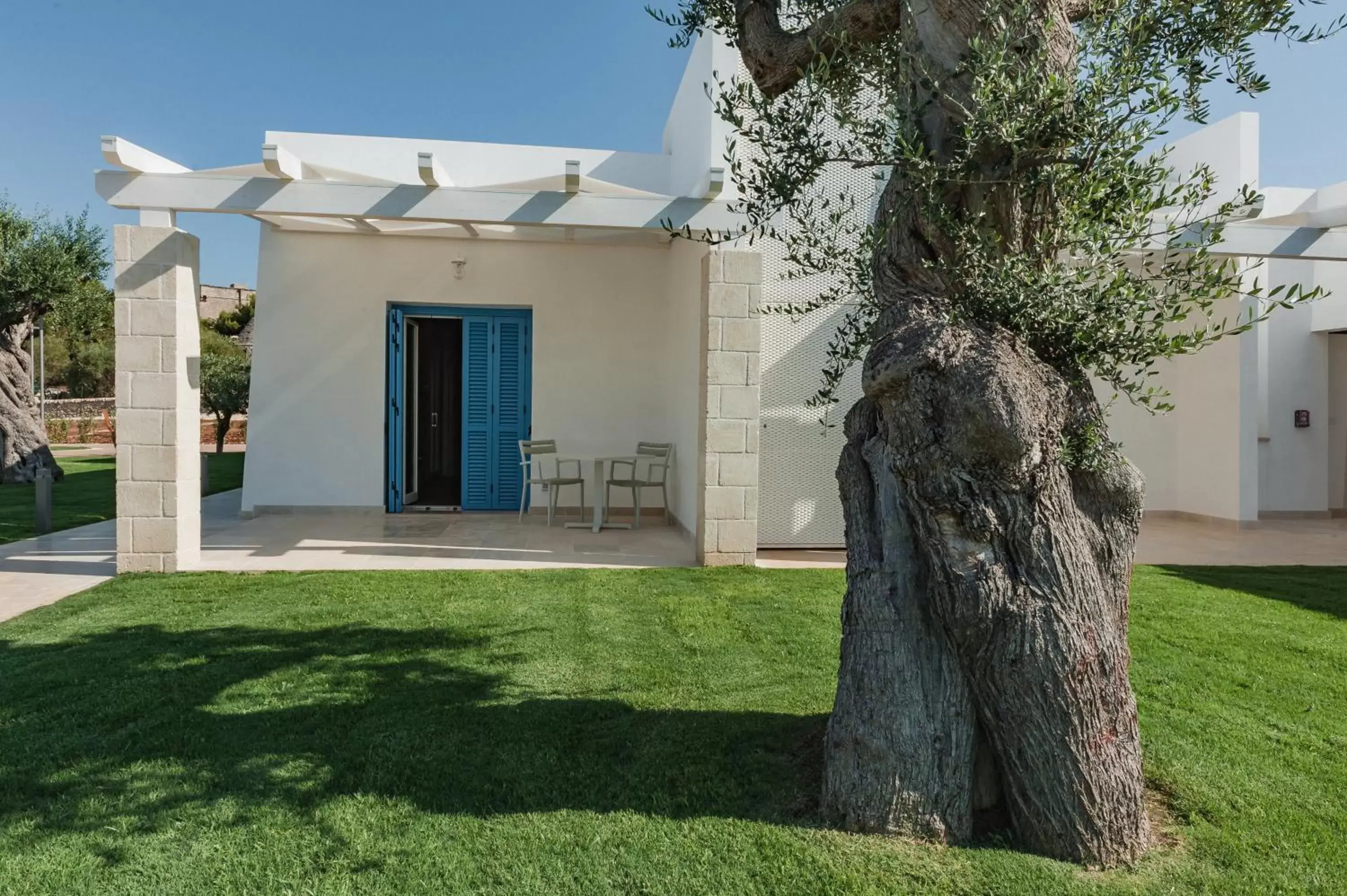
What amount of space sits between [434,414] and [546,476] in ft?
8.06

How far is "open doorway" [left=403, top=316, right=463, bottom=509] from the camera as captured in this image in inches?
417

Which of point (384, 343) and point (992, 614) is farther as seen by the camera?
point (384, 343)

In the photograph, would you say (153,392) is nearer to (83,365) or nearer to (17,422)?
(17,422)

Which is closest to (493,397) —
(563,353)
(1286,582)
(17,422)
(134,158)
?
(563,353)

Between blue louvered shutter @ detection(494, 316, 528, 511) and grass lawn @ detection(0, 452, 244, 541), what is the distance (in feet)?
12.7

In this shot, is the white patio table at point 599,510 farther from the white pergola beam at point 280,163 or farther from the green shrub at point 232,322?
the green shrub at point 232,322

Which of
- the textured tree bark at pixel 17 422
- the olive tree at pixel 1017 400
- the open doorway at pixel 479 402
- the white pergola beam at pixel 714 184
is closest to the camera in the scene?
the olive tree at pixel 1017 400

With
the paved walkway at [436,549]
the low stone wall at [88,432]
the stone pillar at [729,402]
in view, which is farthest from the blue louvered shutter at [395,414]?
the low stone wall at [88,432]

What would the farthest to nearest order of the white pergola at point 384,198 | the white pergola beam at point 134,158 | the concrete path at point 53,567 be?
the white pergola at point 384,198, the white pergola beam at point 134,158, the concrete path at point 53,567

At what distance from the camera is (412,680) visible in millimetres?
4078

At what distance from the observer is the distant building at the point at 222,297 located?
40.5 meters

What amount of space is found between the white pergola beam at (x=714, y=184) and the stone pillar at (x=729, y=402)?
48 cm

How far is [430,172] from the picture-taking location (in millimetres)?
6148

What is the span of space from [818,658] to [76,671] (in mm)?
3960
